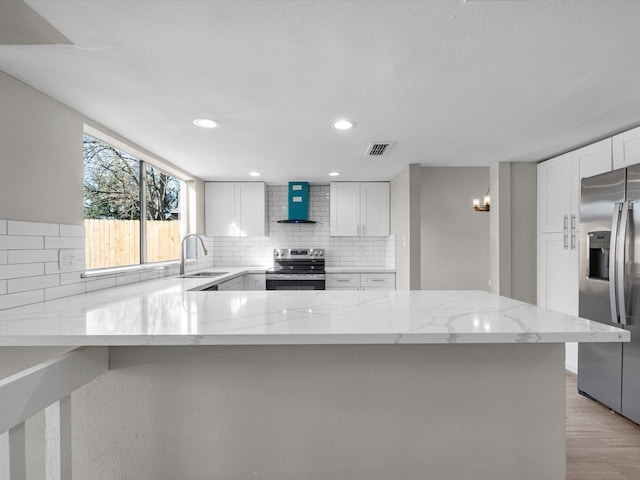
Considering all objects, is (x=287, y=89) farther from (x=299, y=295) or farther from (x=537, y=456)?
(x=537, y=456)

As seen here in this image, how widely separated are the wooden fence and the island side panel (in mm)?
1546

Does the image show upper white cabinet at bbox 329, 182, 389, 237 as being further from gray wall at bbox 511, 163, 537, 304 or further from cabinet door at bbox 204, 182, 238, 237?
gray wall at bbox 511, 163, 537, 304

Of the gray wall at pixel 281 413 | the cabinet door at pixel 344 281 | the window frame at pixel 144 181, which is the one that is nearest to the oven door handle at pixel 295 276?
the cabinet door at pixel 344 281

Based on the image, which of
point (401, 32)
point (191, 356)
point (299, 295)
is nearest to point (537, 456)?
point (299, 295)

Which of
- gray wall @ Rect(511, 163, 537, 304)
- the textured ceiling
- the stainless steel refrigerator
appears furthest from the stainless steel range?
the stainless steel refrigerator

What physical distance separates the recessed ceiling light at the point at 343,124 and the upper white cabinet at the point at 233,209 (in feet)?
8.18

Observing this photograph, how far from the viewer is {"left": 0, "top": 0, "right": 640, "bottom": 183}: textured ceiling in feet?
4.19

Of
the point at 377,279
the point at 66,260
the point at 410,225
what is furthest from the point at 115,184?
the point at 377,279

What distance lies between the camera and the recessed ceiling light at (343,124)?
2406 millimetres

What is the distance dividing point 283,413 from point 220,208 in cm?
383

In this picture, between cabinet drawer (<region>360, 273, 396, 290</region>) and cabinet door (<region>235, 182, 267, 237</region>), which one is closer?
cabinet drawer (<region>360, 273, 396, 290</region>)

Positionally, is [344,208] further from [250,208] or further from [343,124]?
[343,124]

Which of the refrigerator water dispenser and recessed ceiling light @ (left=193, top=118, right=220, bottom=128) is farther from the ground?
recessed ceiling light @ (left=193, top=118, right=220, bottom=128)

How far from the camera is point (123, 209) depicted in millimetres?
3002
